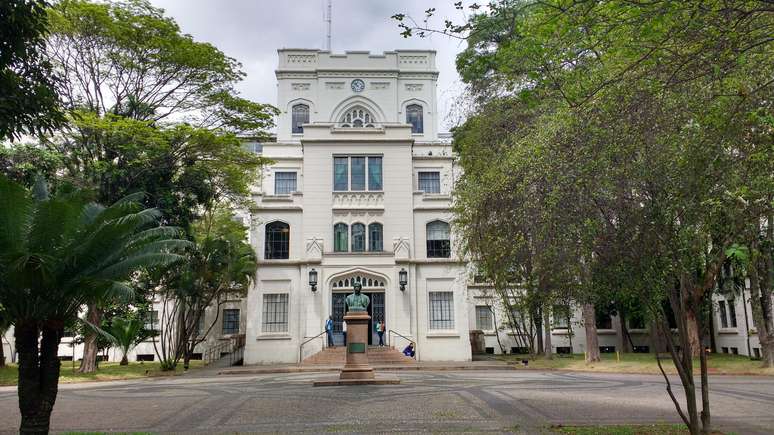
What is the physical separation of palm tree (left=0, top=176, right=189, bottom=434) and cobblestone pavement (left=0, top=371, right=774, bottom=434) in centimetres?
210

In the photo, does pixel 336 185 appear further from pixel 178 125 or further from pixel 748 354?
pixel 748 354

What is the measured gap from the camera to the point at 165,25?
73.8 ft

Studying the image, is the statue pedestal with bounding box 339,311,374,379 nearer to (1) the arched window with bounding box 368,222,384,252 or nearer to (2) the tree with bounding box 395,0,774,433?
(2) the tree with bounding box 395,0,774,433

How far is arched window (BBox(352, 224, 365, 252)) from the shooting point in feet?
99.1

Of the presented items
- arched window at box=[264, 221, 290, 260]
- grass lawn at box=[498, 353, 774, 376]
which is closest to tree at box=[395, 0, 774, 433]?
grass lawn at box=[498, 353, 774, 376]

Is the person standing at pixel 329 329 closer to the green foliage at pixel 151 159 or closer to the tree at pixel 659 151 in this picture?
the green foliage at pixel 151 159

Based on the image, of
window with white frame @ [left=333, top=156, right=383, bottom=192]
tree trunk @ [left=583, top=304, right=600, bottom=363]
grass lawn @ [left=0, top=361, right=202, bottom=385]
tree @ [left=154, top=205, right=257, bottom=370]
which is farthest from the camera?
window with white frame @ [left=333, top=156, right=383, bottom=192]

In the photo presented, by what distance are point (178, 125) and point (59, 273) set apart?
13968 millimetres

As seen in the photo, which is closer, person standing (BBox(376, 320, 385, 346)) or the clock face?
person standing (BBox(376, 320, 385, 346))

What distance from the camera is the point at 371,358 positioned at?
88.0ft

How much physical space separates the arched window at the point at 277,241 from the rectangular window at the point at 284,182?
3.18m

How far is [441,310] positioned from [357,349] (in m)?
12.3

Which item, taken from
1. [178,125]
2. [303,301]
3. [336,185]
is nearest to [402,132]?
[336,185]

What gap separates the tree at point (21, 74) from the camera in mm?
9023
